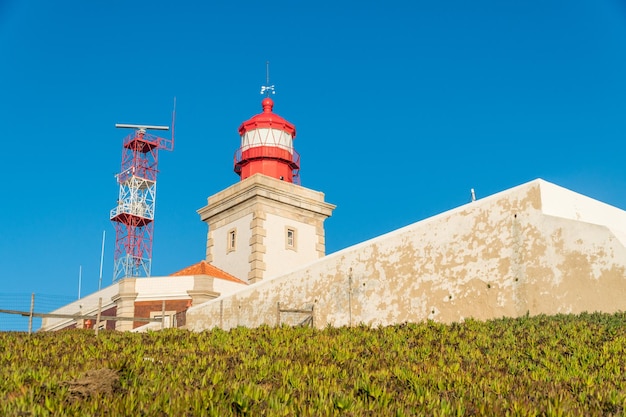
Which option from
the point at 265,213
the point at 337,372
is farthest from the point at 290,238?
the point at 337,372

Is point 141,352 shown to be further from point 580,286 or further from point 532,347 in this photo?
point 580,286

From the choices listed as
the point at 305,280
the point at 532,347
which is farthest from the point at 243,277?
the point at 532,347

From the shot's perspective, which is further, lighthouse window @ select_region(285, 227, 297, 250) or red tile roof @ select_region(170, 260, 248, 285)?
lighthouse window @ select_region(285, 227, 297, 250)

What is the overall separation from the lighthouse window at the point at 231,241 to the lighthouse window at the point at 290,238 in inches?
101

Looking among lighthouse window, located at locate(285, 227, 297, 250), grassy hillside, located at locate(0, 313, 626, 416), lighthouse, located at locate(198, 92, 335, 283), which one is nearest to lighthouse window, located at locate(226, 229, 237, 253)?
lighthouse, located at locate(198, 92, 335, 283)

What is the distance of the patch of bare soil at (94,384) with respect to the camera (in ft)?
23.1

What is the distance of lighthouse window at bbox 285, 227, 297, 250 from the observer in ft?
103

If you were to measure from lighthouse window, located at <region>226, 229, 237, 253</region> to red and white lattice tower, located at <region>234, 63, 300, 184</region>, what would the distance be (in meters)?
3.60

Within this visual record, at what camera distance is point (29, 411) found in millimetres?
6109

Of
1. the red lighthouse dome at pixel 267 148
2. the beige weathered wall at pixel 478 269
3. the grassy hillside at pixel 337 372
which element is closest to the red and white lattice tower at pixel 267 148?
the red lighthouse dome at pixel 267 148

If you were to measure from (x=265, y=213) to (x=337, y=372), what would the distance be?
2181 centimetres

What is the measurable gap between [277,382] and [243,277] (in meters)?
22.3

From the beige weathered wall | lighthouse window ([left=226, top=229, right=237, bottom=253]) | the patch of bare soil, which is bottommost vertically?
the patch of bare soil

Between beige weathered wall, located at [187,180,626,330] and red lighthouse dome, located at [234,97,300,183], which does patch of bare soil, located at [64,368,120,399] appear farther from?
red lighthouse dome, located at [234,97,300,183]
